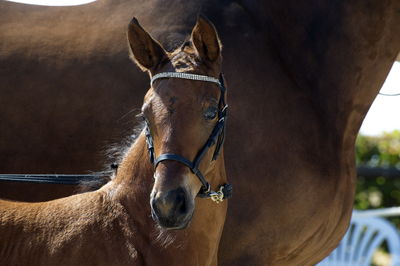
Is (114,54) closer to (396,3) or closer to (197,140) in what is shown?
(197,140)

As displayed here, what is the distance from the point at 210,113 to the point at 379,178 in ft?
26.8

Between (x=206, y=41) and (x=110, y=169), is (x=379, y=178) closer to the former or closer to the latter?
(x=110, y=169)

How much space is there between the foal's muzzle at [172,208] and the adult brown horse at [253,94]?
1.12m

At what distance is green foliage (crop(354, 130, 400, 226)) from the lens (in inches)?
431

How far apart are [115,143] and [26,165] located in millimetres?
557

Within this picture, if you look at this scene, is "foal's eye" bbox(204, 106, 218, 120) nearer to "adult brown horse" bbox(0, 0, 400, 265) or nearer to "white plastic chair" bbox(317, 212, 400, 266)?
"adult brown horse" bbox(0, 0, 400, 265)

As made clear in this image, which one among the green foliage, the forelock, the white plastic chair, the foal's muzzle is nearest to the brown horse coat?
the foal's muzzle

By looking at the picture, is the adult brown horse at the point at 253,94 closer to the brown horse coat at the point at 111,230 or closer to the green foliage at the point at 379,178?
the brown horse coat at the point at 111,230

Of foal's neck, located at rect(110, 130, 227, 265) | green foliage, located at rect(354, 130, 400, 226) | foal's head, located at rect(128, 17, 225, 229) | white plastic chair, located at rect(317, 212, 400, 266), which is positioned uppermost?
foal's head, located at rect(128, 17, 225, 229)

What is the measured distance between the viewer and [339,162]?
4.45 metres

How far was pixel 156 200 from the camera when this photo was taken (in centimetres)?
313

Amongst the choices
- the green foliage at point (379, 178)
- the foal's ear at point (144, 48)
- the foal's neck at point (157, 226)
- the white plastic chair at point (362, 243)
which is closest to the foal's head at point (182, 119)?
the foal's ear at point (144, 48)

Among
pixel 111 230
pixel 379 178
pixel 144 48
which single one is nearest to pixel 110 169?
pixel 111 230

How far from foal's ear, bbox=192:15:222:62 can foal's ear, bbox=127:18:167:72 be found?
0.61 ft
